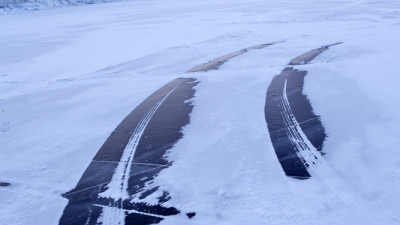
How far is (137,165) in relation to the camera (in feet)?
11.5

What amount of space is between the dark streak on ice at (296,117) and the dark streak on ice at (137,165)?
1214mm

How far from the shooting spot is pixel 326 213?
8.36ft

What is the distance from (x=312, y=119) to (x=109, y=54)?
24.6ft

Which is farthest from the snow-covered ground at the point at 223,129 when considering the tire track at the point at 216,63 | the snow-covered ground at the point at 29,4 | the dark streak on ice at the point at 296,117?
the snow-covered ground at the point at 29,4

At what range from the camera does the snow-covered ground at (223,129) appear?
2.75m

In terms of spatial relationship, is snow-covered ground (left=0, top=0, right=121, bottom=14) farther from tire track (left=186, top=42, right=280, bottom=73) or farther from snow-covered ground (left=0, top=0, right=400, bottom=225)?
tire track (left=186, top=42, right=280, bottom=73)

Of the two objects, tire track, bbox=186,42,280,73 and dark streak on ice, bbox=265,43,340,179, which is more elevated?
tire track, bbox=186,42,280,73

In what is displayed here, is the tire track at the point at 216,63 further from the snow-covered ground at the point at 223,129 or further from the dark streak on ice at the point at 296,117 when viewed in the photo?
the dark streak on ice at the point at 296,117

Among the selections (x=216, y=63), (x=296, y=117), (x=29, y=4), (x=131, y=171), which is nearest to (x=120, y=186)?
(x=131, y=171)

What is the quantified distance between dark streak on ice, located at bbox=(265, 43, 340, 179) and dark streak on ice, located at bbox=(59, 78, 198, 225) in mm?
1214

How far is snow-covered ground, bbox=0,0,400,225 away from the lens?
2.75 meters

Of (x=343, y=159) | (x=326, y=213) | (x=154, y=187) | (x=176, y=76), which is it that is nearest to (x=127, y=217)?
(x=154, y=187)

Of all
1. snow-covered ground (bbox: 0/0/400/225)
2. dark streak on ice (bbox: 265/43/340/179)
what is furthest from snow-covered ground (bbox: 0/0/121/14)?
dark streak on ice (bbox: 265/43/340/179)

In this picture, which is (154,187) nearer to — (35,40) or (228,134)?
(228,134)
